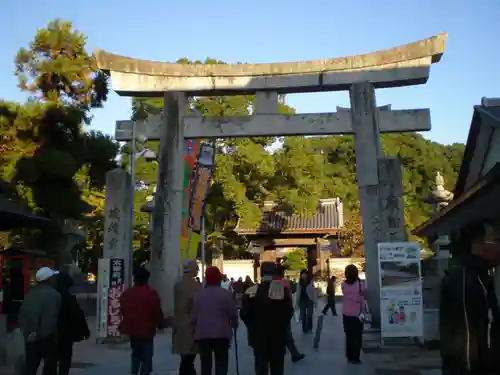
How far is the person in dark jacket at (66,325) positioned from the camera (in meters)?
6.64

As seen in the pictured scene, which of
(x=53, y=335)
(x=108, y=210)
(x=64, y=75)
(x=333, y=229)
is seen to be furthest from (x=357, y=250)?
(x=53, y=335)

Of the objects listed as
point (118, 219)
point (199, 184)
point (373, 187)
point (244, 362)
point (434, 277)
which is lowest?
point (244, 362)

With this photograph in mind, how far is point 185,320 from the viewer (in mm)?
7121

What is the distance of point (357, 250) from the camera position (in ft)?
123

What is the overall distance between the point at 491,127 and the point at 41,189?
42.1 ft

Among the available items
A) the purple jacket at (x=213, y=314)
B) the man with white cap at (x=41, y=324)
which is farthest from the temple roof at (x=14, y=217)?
the purple jacket at (x=213, y=314)

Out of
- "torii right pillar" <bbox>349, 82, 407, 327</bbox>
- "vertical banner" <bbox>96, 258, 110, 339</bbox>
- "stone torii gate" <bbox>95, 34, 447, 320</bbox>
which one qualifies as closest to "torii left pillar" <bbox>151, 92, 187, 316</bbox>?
"stone torii gate" <bbox>95, 34, 447, 320</bbox>

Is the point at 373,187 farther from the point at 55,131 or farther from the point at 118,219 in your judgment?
the point at 55,131

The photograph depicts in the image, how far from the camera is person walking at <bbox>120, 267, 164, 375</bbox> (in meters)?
7.19

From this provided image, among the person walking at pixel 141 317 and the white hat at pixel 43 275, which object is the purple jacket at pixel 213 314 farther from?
the white hat at pixel 43 275

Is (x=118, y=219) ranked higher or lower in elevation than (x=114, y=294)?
higher

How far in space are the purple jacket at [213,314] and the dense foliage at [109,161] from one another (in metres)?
9.50

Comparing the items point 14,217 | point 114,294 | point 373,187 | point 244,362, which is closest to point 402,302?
point 244,362

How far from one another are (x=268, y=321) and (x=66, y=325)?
2.26 metres
